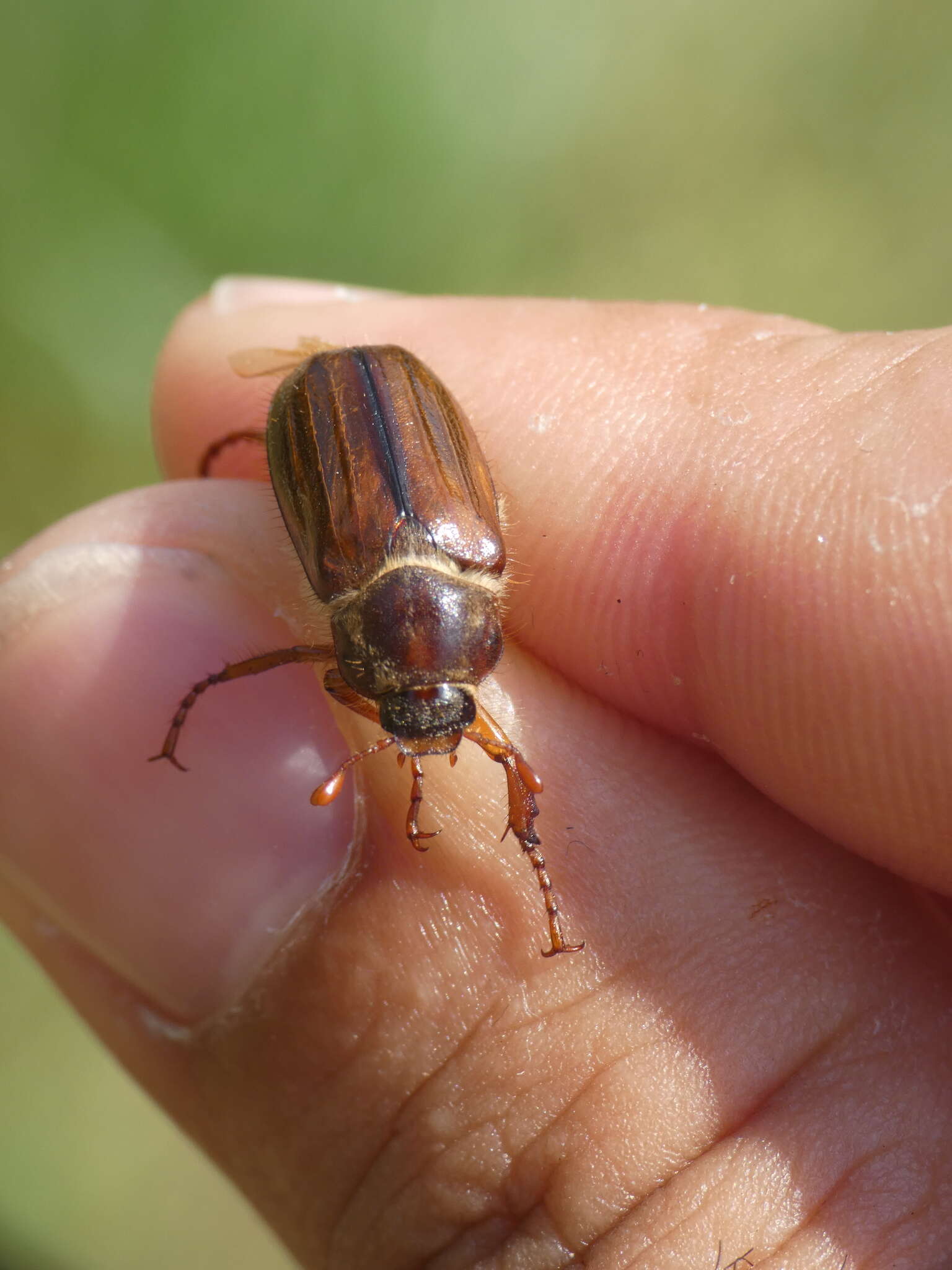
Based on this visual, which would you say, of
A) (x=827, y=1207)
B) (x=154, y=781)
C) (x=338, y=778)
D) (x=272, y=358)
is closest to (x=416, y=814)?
(x=338, y=778)

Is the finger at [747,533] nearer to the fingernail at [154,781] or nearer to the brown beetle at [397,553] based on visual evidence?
the brown beetle at [397,553]

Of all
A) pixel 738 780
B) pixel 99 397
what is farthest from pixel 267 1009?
pixel 99 397

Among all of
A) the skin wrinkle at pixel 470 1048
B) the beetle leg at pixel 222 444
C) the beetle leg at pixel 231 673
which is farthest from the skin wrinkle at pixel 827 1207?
the beetle leg at pixel 222 444

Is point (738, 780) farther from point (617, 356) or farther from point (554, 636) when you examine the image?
point (617, 356)

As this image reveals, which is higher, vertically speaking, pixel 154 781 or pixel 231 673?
pixel 231 673

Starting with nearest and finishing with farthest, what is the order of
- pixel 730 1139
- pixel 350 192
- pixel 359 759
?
pixel 730 1139 → pixel 359 759 → pixel 350 192

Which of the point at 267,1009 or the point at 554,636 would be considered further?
the point at 554,636

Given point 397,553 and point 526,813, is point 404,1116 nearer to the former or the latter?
point 526,813
